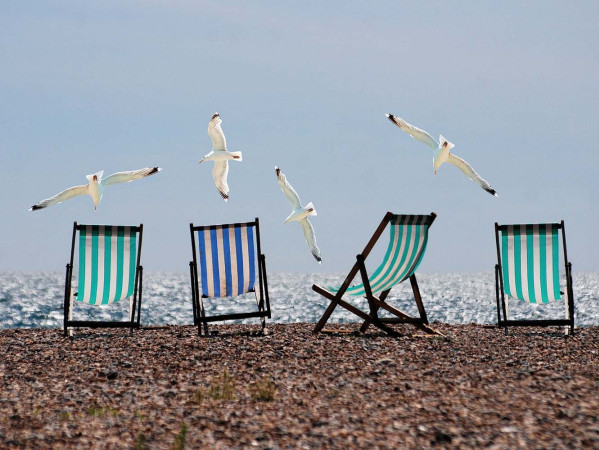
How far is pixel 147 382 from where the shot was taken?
18.1 ft

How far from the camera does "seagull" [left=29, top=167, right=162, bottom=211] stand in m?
7.93

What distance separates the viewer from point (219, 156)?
8508 millimetres

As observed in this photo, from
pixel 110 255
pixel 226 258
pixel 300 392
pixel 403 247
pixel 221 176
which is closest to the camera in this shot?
pixel 300 392

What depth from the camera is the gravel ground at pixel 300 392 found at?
3.89m

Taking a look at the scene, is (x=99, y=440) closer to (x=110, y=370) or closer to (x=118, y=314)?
(x=110, y=370)

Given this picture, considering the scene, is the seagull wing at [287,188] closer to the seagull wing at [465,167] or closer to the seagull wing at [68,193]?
the seagull wing at [465,167]

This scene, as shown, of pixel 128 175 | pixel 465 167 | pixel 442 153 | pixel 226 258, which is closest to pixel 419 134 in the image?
pixel 442 153

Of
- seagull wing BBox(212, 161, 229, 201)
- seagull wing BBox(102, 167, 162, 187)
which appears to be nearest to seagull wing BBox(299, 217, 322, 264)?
seagull wing BBox(212, 161, 229, 201)

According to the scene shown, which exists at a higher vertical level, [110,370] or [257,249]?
[257,249]

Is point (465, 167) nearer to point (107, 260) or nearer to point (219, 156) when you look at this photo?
point (219, 156)

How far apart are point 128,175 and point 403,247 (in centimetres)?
293

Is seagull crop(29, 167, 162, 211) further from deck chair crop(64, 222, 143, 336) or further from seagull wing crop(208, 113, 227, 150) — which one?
seagull wing crop(208, 113, 227, 150)

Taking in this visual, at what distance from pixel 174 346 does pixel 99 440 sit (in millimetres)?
2818

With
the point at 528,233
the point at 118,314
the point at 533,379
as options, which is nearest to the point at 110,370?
the point at 533,379
